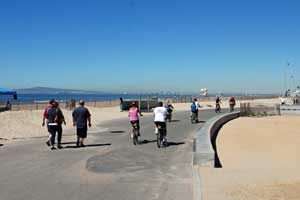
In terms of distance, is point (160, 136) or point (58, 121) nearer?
point (58, 121)

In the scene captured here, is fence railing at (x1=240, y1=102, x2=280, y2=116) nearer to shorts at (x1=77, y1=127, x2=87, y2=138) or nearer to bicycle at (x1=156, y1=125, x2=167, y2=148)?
bicycle at (x1=156, y1=125, x2=167, y2=148)

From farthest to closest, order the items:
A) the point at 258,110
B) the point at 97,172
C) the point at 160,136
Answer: the point at 258,110 → the point at 160,136 → the point at 97,172

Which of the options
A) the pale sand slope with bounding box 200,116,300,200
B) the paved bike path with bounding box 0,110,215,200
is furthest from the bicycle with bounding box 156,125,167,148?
the pale sand slope with bounding box 200,116,300,200

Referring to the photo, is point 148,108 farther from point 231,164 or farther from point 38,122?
point 231,164

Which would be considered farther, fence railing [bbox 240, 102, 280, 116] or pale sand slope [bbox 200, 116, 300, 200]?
fence railing [bbox 240, 102, 280, 116]

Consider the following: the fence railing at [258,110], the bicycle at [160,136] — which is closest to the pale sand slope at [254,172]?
the bicycle at [160,136]

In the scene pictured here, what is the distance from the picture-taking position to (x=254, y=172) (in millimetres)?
10695

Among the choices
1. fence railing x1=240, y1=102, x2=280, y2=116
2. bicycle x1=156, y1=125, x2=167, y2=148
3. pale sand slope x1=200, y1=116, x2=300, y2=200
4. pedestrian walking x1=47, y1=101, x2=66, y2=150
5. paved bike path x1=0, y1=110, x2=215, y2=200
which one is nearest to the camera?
pale sand slope x1=200, y1=116, x2=300, y2=200

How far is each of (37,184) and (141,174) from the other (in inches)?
89.9

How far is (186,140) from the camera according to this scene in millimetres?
17391

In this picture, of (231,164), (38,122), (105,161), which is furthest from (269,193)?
(38,122)

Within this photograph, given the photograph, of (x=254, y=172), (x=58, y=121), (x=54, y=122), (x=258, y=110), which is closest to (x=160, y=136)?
(x=58, y=121)

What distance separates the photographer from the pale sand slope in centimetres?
805

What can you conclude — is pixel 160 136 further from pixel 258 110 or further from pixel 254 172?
pixel 258 110
